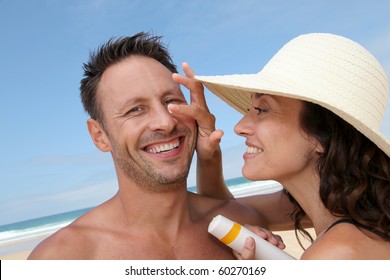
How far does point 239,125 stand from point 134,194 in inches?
38.8

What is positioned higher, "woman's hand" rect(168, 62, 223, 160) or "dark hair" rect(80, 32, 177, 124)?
"dark hair" rect(80, 32, 177, 124)

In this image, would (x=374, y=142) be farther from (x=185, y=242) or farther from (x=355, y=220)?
(x=185, y=242)

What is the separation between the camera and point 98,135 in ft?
11.0

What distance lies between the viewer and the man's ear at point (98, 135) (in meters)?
3.29

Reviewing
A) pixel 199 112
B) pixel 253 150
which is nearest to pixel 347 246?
pixel 253 150

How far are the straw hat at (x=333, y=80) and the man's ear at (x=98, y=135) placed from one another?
42.9 inches

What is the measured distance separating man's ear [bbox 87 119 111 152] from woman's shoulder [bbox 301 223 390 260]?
171 cm

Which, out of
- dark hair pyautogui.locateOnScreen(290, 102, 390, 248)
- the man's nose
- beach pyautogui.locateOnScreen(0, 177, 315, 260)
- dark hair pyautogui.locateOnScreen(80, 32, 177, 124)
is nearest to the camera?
dark hair pyautogui.locateOnScreen(290, 102, 390, 248)

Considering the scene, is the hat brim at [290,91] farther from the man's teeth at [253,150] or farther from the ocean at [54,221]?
the ocean at [54,221]

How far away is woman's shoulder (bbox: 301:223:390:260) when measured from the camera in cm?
201

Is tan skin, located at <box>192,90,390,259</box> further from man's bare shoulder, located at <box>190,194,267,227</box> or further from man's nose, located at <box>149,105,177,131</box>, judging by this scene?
man's bare shoulder, located at <box>190,194,267,227</box>

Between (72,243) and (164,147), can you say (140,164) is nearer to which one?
(164,147)

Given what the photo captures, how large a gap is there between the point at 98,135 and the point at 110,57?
0.56m

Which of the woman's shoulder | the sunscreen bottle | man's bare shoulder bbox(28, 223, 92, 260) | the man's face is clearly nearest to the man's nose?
the man's face
